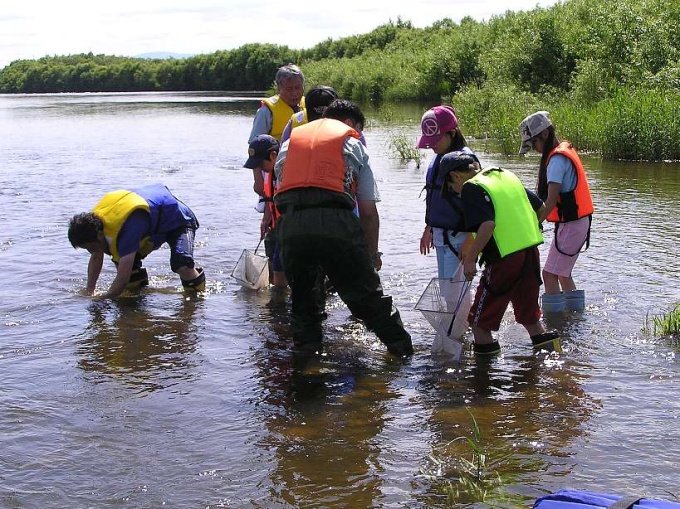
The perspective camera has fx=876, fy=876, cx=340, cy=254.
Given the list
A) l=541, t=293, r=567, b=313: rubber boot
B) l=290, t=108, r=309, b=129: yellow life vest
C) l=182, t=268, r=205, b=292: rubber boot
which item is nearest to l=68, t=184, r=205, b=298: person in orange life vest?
l=182, t=268, r=205, b=292: rubber boot

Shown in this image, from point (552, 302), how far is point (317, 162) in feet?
8.70

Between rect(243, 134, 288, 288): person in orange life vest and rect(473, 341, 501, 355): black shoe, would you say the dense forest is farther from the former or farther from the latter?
rect(473, 341, 501, 355): black shoe

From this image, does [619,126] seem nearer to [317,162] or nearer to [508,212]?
[508,212]

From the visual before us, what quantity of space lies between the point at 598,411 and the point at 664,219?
652cm

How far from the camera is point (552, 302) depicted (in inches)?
287

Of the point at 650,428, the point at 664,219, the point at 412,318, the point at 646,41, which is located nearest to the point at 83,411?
the point at 412,318

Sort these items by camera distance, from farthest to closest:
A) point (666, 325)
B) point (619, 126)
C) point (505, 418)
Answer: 1. point (619, 126)
2. point (666, 325)
3. point (505, 418)

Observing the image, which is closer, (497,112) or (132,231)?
(132,231)

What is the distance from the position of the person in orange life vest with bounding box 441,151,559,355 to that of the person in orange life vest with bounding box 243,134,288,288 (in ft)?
Answer: 6.45

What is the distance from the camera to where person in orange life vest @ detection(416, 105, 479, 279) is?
20.3 feet

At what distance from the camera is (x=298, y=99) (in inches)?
324

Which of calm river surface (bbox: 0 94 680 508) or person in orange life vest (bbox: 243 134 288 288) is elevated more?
person in orange life vest (bbox: 243 134 288 288)

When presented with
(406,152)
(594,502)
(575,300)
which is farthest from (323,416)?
(406,152)

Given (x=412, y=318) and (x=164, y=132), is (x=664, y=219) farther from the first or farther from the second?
(x=164, y=132)
